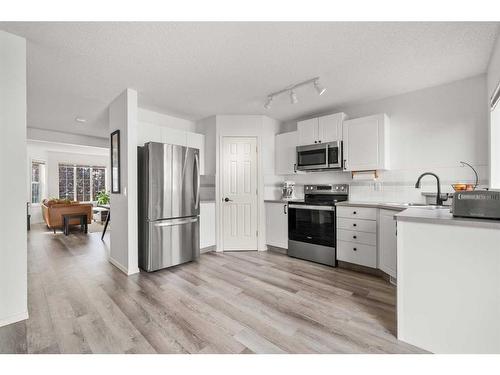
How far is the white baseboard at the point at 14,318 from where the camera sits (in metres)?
1.73

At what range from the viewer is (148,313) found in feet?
6.31

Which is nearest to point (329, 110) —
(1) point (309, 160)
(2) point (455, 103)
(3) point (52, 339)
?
(1) point (309, 160)

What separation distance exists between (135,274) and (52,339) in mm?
1232

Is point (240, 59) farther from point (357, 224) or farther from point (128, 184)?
point (357, 224)

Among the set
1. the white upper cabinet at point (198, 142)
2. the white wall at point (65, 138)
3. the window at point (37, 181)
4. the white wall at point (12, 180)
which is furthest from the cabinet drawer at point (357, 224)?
the window at point (37, 181)

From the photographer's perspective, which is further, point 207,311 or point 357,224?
point 357,224

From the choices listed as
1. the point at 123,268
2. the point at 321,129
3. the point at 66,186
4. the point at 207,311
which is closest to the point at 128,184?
the point at 123,268

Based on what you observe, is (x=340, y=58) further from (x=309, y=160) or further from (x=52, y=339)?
(x=52, y=339)

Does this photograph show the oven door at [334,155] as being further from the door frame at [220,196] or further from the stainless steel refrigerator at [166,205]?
the stainless steel refrigerator at [166,205]

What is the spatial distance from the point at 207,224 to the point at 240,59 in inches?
97.9

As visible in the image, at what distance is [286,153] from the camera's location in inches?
155

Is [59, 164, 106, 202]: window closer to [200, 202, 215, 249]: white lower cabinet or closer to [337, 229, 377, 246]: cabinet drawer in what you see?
[200, 202, 215, 249]: white lower cabinet

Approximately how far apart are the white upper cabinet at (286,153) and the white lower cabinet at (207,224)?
133 cm
